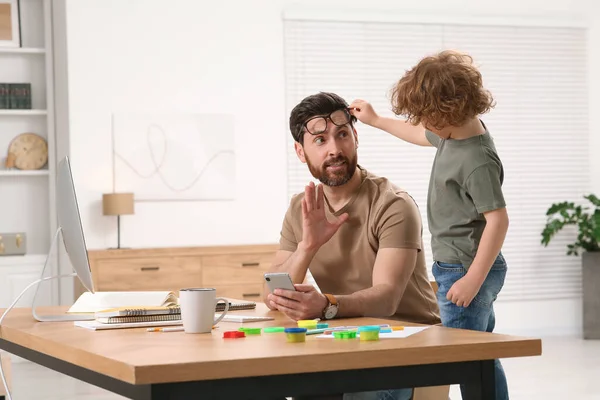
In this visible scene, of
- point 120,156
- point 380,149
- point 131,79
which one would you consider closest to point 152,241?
point 120,156

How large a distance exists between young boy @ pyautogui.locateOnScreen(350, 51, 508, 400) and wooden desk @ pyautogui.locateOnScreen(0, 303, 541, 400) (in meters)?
0.75

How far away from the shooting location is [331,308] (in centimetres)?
246

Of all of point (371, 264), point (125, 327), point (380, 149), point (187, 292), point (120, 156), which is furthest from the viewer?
point (380, 149)

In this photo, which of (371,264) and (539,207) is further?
(539,207)

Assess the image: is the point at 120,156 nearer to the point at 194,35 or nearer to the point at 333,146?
the point at 194,35

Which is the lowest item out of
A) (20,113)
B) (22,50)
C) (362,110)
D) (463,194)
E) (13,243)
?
(13,243)

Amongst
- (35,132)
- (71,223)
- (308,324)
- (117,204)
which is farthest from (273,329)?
(35,132)

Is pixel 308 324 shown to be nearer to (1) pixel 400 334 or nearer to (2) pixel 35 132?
(1) pixel 400 334

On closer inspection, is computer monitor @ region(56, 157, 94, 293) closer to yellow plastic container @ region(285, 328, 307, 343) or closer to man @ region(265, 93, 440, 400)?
man @ region(265, 93, 440, 400)

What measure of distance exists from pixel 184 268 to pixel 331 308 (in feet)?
13.9

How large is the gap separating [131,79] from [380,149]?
6.69 ft

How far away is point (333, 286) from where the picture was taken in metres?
2.91

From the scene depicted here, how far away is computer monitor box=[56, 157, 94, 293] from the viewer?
7.98 feet

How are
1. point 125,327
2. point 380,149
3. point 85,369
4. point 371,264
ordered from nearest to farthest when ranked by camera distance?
1. point 85,369
2. point 125,327
3. point 371,264
4. point 380,149
